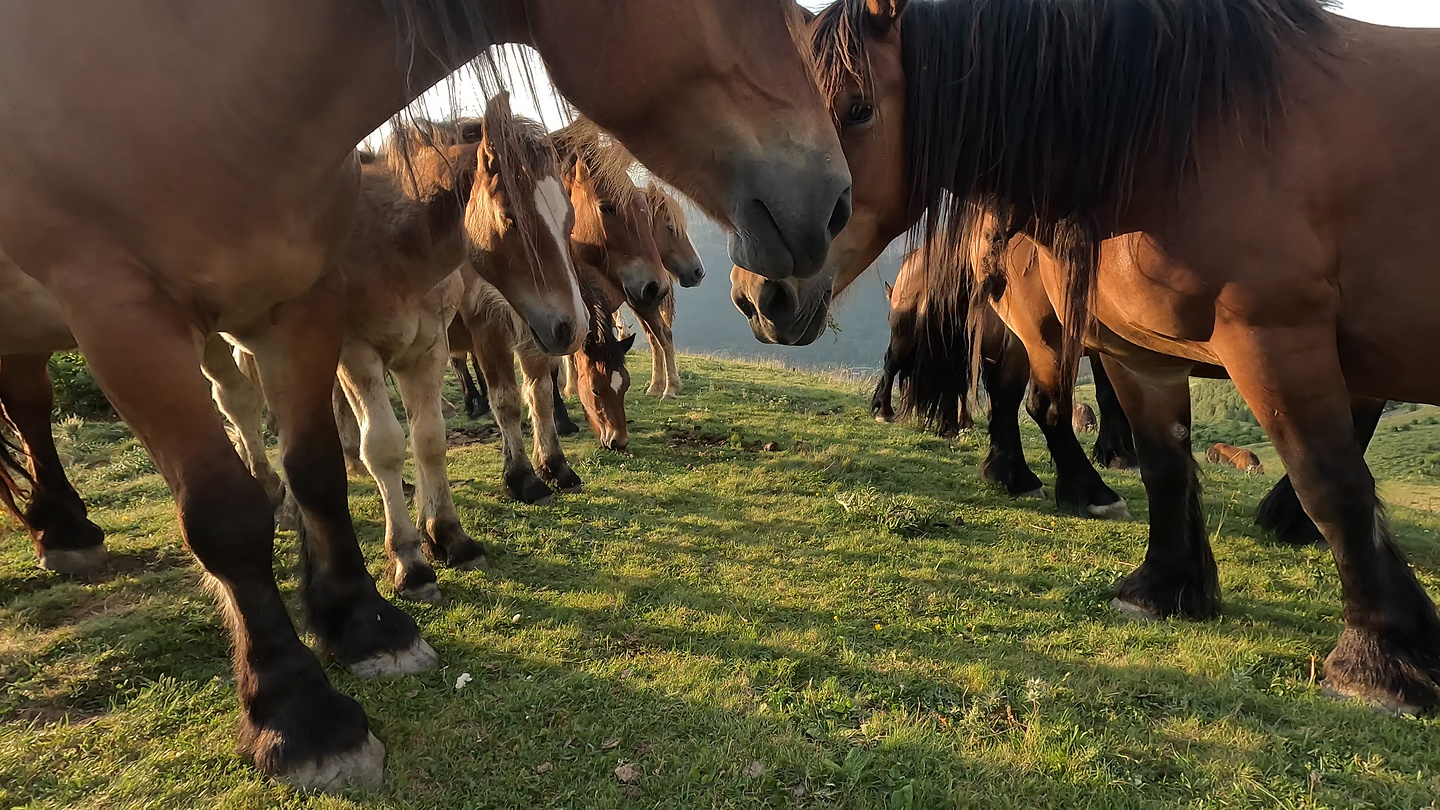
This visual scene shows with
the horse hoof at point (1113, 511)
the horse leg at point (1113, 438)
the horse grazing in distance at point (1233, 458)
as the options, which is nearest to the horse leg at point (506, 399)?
the horse hoof at point (1113, 511)

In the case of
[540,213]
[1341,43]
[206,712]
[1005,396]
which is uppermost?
[1341,43]

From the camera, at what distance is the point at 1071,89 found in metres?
2.55

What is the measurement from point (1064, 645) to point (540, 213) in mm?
3088

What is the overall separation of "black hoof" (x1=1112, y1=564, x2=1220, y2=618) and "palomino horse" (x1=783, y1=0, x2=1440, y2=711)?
60 centimetres

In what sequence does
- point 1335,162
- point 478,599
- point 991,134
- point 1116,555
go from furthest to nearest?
1. point 1116,555
2. point 478,599
3. point 991,134
4. point 1335,162

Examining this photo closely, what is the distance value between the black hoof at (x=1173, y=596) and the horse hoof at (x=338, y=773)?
3.07 meters

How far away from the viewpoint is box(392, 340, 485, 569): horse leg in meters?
3.71

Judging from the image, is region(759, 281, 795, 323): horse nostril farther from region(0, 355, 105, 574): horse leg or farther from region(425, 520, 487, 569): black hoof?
region(0, 355, 105, 574): horse leg

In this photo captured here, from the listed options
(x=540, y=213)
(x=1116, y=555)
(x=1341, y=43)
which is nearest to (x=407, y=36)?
(x=540, y=213)

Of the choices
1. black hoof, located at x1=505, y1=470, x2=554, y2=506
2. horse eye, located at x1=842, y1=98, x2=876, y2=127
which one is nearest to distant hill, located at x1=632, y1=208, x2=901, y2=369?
black hoof, located at x1=505, y1=470, x2=554, y2=506

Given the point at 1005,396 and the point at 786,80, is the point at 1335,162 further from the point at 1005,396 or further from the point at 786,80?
the point at 1005,396

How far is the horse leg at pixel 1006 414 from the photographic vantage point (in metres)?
5.12

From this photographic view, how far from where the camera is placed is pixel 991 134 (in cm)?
263

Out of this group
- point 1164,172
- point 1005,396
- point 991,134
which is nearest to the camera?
point 1164,172
